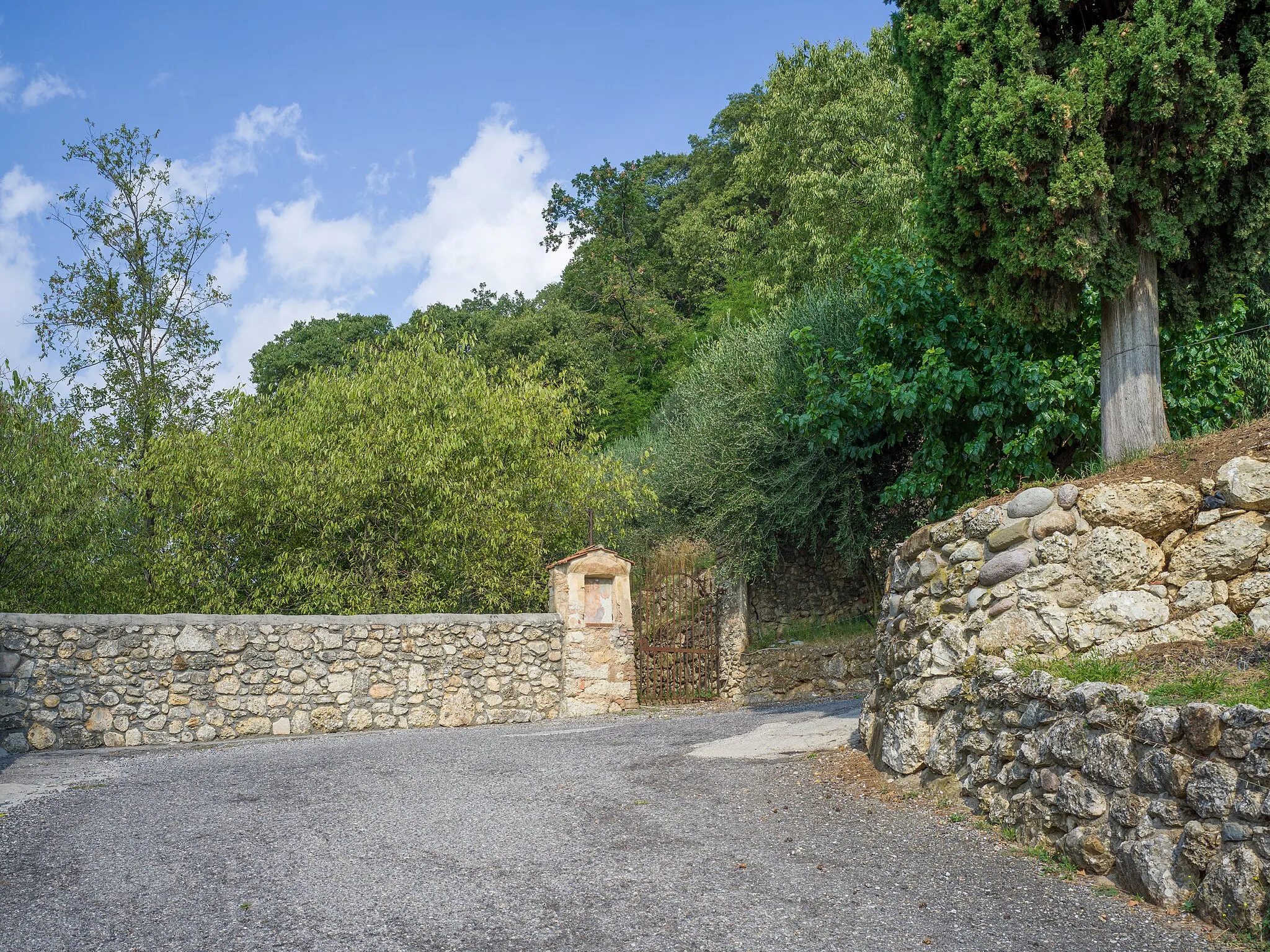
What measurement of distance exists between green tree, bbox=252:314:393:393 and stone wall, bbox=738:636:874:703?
2140 centimetres

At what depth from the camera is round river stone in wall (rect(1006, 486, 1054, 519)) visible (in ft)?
19.4

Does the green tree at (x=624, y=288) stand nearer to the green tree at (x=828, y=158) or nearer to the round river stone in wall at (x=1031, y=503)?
the green tree at (x=828, y=158)

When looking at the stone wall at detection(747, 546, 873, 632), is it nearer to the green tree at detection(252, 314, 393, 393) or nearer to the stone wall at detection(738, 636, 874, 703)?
the stone wall at detection(738, 636, 874, 703)

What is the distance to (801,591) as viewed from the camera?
16.5 m

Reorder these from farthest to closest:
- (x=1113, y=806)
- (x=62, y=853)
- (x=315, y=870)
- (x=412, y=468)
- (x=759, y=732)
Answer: (x=412, y=468) → (x=759, y=732) → (x=62, y=853) → (x=315, y=870) → (x=1113, y=806)

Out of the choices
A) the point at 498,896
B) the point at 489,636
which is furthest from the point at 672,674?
the point at 498,896

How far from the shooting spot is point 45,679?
9.19 meters

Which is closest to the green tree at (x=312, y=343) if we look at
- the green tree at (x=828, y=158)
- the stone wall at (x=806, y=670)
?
the green tree at (x=828, y=158)

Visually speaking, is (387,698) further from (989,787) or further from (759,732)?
(989,787)

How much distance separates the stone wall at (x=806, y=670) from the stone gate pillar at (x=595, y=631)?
3004mm

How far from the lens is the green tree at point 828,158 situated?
20.1m

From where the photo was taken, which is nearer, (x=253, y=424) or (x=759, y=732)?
(x=759, y=732)

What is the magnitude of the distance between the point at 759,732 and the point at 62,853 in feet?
18.8

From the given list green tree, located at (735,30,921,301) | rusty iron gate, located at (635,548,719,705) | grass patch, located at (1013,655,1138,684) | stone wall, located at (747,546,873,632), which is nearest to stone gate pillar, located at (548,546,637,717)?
rusty iron gate, located at (635,548,719,705)
